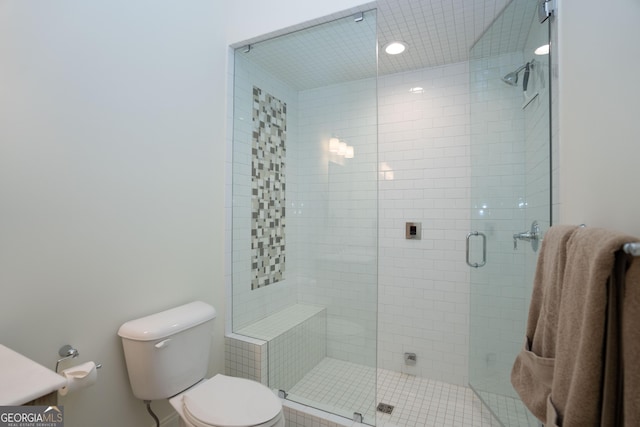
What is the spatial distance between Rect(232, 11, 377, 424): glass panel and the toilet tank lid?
51 cm

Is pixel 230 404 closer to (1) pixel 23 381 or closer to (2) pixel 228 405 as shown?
(2) pixel 228 405

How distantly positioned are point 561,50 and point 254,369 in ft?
7.62

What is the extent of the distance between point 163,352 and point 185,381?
24 cm

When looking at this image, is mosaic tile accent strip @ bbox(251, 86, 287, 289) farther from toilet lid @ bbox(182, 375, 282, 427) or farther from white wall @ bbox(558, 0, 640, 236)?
white wall @ bbox(558, 0, 640, 236)

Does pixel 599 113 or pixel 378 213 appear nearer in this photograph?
pixel 599 113

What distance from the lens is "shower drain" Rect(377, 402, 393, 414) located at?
204cm

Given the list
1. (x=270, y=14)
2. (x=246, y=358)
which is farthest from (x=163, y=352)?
(x=270, y=14)

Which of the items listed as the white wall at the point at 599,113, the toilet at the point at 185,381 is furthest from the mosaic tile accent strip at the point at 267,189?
the white wall at the point at 599,113

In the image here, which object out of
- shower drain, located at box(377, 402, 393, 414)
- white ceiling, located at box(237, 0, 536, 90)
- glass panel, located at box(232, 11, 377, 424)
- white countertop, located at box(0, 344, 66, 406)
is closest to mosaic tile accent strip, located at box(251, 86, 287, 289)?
glass panel, located at box(232, 11, 377, 424)

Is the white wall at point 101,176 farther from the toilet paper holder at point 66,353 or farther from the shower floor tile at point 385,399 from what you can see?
the shower floor tile at point 385,399

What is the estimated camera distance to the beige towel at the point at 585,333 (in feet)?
2.16

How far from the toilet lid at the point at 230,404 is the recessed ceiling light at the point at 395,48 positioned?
2.37 metres

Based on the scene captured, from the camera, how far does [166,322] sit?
1.54m

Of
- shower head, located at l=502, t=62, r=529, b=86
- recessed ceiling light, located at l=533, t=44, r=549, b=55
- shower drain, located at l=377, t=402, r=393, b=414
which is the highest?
shower head, located at l=502, t=62, r=529, b=86
